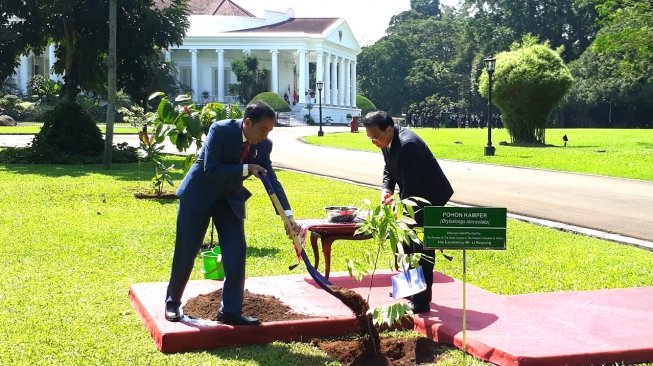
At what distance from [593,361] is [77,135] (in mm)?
21638

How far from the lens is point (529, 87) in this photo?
101ft

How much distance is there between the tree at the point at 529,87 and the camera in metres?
30.9

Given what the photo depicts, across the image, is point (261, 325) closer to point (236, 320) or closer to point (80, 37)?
point (236, 320)

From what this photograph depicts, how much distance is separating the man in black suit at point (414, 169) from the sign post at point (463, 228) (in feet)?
4.15

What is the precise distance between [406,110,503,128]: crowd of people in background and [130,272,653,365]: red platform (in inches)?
2288

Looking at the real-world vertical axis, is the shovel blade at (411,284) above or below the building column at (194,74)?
below

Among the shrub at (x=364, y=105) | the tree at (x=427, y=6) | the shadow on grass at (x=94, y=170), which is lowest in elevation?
the shadow on grass at (x=94, y=170)

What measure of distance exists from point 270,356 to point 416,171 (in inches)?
72.9

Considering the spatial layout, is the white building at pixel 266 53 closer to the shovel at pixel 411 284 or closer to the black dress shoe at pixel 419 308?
the black dress shoe at pixel 419 308

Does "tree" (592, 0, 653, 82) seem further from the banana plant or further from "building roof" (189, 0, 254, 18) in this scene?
"building roof" (189, 0, 254, 18)

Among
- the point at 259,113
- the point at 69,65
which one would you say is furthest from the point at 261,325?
the point at 69,65

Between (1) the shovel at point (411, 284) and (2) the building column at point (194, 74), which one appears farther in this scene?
(2) the building column at point (194, 74)

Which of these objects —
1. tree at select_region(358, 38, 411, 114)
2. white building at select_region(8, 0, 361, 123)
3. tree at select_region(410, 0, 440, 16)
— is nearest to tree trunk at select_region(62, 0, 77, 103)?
white building at select_region(8, 0, 361, 123)

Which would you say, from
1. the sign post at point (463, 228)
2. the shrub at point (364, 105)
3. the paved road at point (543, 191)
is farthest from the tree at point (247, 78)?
the sign post at point (463, 228)
